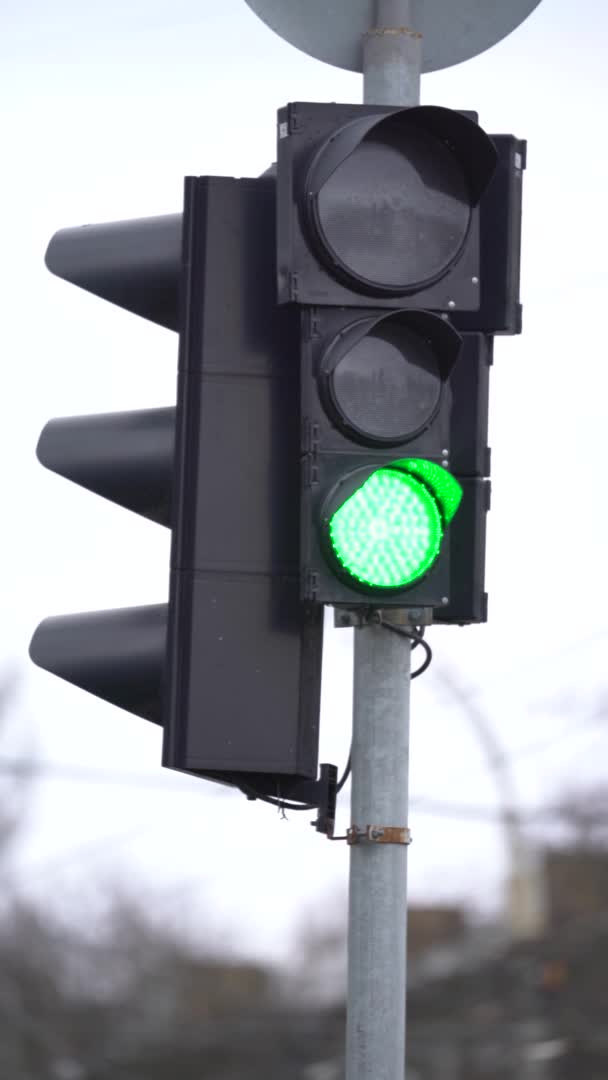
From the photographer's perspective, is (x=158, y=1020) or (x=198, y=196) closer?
(x=198, y=196)

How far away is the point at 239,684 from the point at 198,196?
3.03 ft

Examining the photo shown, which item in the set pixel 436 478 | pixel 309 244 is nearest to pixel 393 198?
pixel 309 244

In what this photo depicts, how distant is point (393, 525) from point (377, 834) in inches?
20.7

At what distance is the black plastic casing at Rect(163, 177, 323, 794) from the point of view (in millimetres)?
3607

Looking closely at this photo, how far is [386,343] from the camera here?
11.5 ft

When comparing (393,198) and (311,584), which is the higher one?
(393,198)

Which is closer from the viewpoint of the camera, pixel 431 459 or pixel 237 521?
pixel 431 459

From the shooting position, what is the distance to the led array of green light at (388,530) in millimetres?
3391

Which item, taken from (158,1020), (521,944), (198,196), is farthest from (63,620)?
(158,1020)

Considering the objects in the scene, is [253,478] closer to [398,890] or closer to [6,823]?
[398,890]

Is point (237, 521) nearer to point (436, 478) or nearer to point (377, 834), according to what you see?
point (436, 478)

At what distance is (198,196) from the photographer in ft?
12.4

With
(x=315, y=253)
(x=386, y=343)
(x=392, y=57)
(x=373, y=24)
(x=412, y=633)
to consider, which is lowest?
(x=412, y=633)

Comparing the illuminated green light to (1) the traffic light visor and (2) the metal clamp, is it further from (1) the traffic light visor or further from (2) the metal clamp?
(2) the metal clamp
